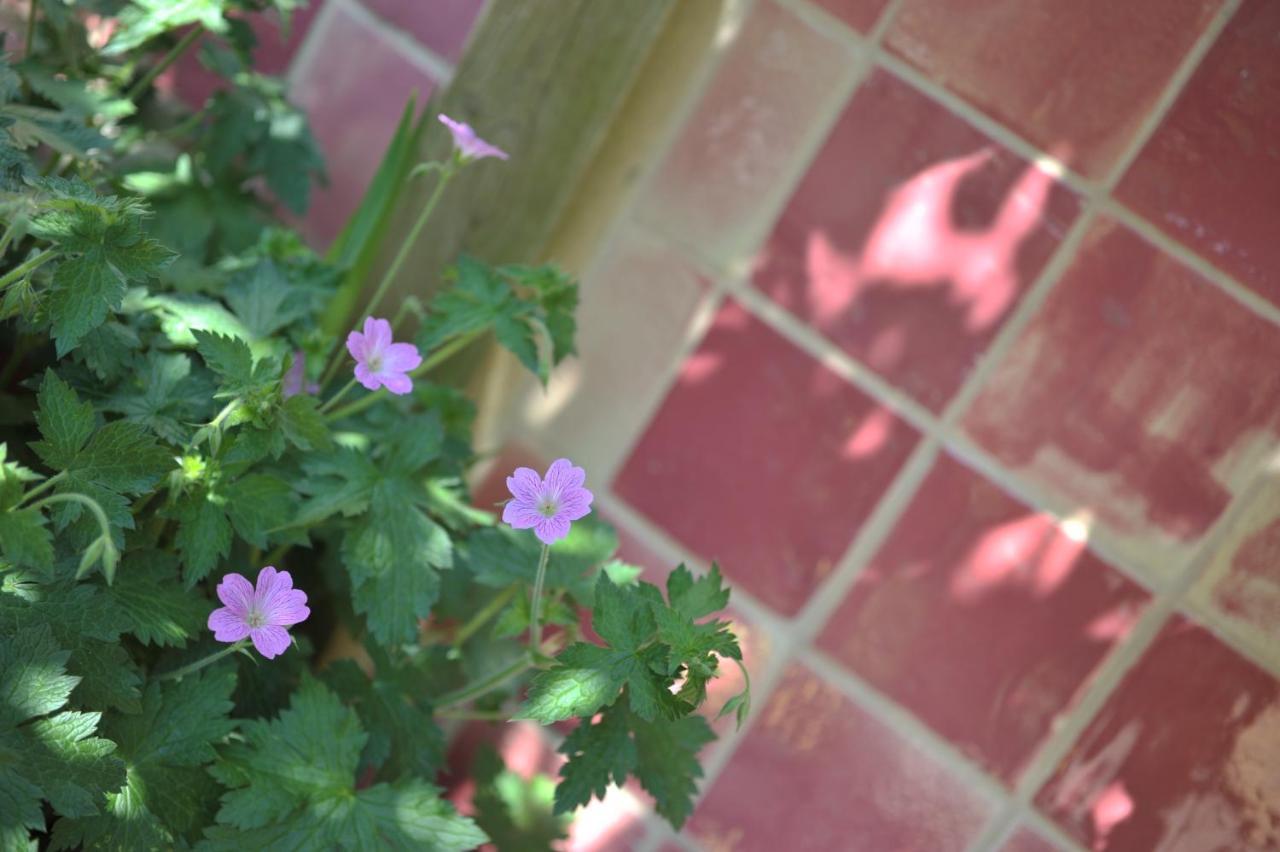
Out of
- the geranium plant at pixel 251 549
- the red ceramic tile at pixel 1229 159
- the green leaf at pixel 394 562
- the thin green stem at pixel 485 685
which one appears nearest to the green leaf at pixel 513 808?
the geranium plant at pixel 251 549

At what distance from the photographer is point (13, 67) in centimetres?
157

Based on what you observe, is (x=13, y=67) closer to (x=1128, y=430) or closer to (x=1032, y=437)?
(x=1032, y=437)

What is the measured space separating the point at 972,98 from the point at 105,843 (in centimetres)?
152

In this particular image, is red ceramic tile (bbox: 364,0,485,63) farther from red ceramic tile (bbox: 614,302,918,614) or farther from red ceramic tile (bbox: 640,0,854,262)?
red ceramic tile (bbox: 614,302,918,614)

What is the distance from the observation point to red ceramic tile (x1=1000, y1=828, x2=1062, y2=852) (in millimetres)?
1675

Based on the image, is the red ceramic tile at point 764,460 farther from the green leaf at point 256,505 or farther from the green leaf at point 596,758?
the green leaf at point 256,505

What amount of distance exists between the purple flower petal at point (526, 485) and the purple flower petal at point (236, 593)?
0.96 feet

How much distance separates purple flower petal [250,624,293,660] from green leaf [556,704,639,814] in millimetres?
326

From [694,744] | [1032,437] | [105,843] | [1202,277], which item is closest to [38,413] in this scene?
[105,843]

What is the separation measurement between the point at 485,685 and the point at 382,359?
43 cm

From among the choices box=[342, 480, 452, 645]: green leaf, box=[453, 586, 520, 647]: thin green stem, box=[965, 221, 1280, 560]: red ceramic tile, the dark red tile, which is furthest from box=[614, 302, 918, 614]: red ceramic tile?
box=[342, 480, 452, 645]: green leaf

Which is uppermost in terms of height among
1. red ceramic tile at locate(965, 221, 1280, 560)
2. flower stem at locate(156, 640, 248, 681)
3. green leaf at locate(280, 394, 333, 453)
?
red ceramic tile at locate(965, 221, 1280, 560)

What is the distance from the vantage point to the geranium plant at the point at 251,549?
1121mm

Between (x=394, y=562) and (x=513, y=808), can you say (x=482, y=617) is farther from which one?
(x=513, y=808)
